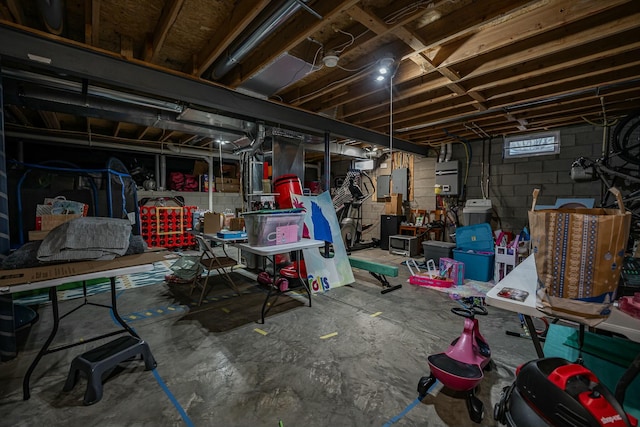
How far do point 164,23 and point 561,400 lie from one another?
10.6 feet

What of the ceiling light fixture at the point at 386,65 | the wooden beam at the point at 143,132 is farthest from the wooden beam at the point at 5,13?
the wooden beam at the point at 143,132

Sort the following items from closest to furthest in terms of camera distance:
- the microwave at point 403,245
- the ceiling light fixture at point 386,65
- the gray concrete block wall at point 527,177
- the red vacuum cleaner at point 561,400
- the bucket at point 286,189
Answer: the red vacuum cleaner at point 561,400
the ceiling light fixture at point 386,65
the bucket at point 286,189
the gray concrete block wall at point 527,177
the microwave at point 403,245

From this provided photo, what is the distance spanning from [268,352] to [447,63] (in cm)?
320

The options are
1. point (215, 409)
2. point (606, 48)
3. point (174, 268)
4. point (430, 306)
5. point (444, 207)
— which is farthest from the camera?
point (444, 207)

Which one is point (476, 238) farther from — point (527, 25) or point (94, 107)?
point (94, 107)

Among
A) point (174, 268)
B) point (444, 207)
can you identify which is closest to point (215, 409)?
point (174, 268)

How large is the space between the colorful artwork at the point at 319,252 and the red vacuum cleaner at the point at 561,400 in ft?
8.71

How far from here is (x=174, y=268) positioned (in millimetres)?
4145

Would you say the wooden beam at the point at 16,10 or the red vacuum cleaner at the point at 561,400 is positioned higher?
the wooden beam at the point at 16,10

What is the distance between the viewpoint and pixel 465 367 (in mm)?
1646

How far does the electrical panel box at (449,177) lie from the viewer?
20.1ft

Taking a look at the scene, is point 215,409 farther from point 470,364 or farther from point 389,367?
point 470,364

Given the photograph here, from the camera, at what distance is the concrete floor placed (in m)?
1.55

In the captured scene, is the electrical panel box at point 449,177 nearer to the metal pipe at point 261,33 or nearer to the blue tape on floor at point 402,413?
the metal pipe at point 261,33
